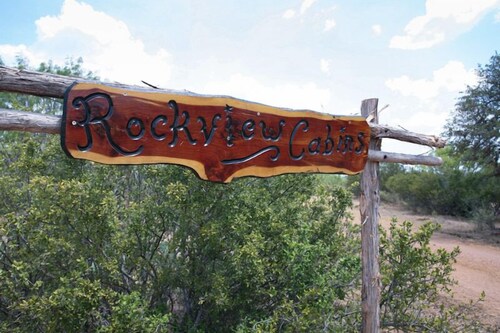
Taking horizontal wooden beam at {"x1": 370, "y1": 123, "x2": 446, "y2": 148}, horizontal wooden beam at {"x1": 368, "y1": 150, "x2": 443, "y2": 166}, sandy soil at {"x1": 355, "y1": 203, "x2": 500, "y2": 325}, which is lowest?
sandy soil at {"x1": 355, "y1": 203, "x2": 500, "y2": 325}

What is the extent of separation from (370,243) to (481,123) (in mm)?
10582

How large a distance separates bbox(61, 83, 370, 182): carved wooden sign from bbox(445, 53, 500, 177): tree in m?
10.4

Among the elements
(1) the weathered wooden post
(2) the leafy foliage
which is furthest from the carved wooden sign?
(2) the leafy foliage

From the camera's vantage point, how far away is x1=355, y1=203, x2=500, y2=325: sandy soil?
605 centimetres

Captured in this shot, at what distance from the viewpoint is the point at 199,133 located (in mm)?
2129

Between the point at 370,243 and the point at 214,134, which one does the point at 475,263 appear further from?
the point at 214,134

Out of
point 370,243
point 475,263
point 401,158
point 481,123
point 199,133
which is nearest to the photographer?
point 199,133

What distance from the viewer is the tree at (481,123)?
11.4 m

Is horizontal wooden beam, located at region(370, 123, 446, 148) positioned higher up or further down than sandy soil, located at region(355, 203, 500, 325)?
higher up

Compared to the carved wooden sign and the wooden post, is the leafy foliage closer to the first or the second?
the wooden post

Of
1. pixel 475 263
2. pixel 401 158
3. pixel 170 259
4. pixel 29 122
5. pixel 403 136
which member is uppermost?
pixel 403 136

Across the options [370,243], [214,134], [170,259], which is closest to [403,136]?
[370,243]

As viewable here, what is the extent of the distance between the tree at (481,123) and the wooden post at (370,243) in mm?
9786

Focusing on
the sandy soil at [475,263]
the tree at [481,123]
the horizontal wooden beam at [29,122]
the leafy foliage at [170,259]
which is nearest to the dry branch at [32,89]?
the horizontal wooden beam at [29,122]
